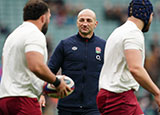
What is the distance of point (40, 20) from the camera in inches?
191

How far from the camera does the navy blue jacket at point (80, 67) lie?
257 inches

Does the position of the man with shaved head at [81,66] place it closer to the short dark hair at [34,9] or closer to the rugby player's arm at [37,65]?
the short dark hair at [34,9]

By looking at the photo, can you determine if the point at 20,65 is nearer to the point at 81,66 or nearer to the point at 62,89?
the point at 62,89

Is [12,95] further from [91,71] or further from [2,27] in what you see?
[2,27]

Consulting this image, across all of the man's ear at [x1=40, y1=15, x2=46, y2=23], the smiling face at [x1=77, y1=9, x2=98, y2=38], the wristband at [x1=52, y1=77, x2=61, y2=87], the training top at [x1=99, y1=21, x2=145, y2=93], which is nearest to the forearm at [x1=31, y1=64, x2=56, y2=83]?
the wristband at [x1=52, y1=77, x2=61, y2=87]

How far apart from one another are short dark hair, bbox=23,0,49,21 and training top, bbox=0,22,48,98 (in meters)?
0.10

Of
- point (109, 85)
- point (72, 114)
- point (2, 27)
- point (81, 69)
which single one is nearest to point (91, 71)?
point (81, 69)

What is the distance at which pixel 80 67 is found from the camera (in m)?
6.58

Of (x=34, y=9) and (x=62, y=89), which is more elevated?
(x=34, y=9)

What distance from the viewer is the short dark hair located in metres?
4.79

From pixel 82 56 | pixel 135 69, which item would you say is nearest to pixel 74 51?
pixel 82 56

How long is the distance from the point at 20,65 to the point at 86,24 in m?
2.46

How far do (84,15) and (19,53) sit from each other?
258 centimetres

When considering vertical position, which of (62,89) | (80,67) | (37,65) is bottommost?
(80,67)
